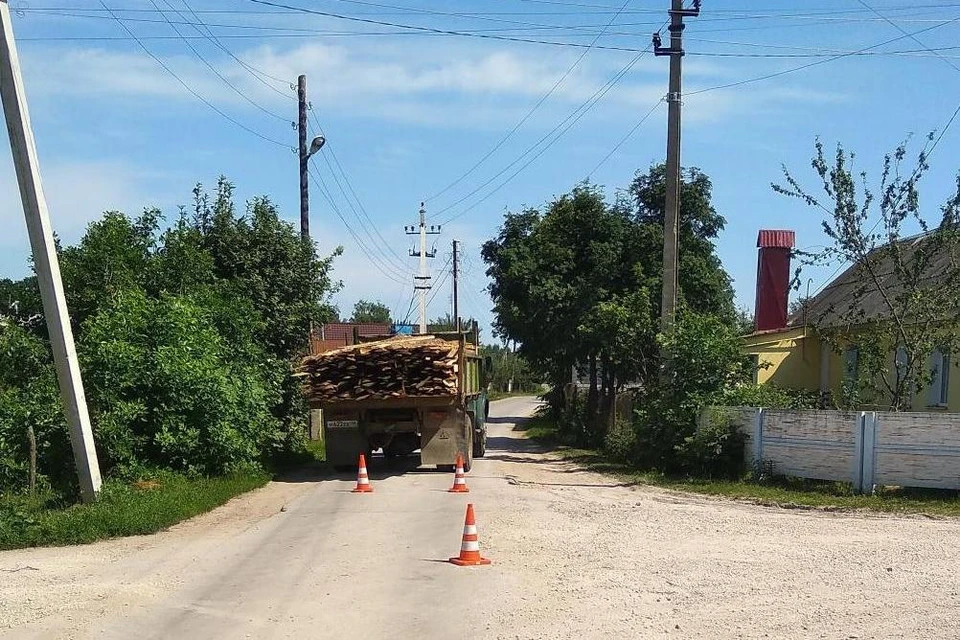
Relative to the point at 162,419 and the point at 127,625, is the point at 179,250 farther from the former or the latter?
the point at 127,625

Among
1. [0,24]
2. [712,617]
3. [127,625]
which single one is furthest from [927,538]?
[0,24]

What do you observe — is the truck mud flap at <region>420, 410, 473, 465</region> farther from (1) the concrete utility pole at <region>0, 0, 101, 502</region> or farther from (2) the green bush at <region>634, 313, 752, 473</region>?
(1) the concrete utility pole at <region>0, 0, 101, 502</region>

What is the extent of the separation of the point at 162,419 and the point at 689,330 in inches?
400

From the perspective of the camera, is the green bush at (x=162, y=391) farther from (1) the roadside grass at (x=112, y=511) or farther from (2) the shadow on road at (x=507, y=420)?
(2) the shadow on road at (x=507, y=420)

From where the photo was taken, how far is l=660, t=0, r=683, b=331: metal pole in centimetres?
1962

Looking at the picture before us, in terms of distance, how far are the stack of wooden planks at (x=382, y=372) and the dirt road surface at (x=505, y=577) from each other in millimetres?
3827

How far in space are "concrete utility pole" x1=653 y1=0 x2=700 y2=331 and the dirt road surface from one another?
6.83 meters

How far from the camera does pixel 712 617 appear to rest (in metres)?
7.22

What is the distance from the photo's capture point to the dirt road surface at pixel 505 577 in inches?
276

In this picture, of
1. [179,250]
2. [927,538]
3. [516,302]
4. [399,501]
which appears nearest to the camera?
[927,538]

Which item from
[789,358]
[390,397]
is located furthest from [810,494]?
[789,358]

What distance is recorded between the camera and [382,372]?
57.4ft

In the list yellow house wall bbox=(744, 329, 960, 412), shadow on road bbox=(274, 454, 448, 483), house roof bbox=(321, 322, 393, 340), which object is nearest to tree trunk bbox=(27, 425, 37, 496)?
shadow on road bbox=(274, 454, 448, 483)

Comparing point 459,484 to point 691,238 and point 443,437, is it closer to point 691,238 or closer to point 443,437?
point 443,437
